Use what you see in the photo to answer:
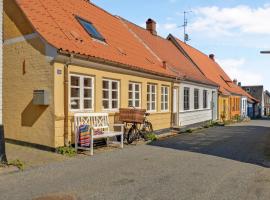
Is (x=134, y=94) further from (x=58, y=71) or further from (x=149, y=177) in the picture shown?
(x=149, y=177)

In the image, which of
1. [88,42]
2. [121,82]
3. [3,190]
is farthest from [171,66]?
[3,190]

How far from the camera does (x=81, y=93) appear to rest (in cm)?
1141

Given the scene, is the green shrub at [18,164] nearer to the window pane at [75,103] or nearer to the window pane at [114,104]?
the window pane at [75,103]

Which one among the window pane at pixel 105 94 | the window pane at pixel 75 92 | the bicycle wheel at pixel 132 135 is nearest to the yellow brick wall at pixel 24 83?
the window pane at pixel 75 92

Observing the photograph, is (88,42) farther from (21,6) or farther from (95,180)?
(95,180)

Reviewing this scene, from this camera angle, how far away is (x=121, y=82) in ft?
45.0

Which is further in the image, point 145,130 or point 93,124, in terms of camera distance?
point 145,130

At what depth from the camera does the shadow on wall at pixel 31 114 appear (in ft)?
35.0

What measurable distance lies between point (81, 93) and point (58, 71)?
4.42ft

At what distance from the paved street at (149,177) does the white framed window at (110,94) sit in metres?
2.49

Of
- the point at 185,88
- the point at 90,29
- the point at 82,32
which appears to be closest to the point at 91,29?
the point at 90,29

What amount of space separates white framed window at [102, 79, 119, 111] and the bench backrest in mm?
726

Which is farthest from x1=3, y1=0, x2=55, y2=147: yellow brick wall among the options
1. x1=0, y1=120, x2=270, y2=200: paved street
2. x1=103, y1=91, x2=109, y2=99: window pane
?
x1=103, y1=91, x2=109, y2=99: window pane

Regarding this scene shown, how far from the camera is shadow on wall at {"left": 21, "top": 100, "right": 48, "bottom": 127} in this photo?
10680 millimetres
